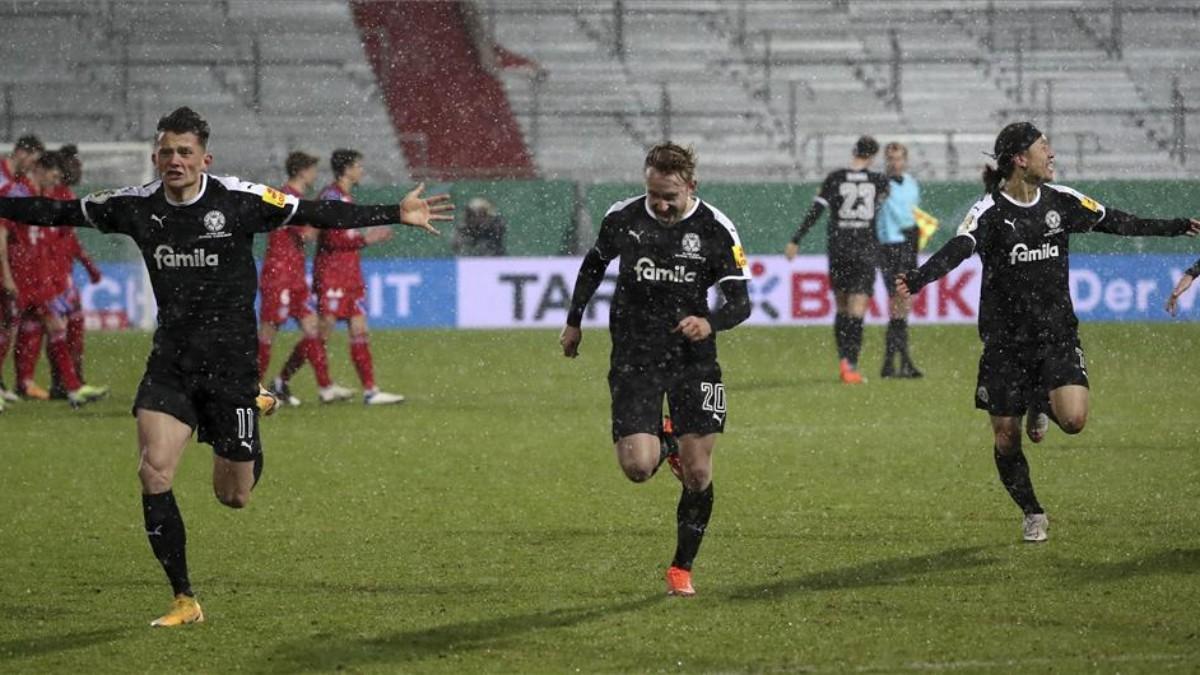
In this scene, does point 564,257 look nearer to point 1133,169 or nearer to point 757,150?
point 757,150

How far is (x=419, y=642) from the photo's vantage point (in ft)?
25.3

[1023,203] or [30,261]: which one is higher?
[1023,203]

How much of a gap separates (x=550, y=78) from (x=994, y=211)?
87.9 feet

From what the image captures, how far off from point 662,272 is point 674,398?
0.55m

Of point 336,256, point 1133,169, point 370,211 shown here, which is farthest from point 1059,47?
point 370,211

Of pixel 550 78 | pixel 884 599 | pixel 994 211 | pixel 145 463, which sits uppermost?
pixel 550 78

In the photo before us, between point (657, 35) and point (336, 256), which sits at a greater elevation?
point (657, 35)

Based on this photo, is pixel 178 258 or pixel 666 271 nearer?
pixel 178 258

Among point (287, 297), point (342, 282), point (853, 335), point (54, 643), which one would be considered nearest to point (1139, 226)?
point (54, 643)

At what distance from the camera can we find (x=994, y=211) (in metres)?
9.85

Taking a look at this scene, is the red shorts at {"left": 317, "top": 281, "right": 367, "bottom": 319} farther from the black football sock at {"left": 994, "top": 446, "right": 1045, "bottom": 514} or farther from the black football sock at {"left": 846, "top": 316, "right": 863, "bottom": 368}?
the black football sock at {"left": 994, "top": 446, "right": 1045, "bottom": 514}

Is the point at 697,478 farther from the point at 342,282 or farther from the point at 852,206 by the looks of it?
the point at 852,206

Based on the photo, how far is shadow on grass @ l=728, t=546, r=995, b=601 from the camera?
28.9 ft

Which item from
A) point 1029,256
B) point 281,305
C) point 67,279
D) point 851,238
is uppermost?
point 851,238
